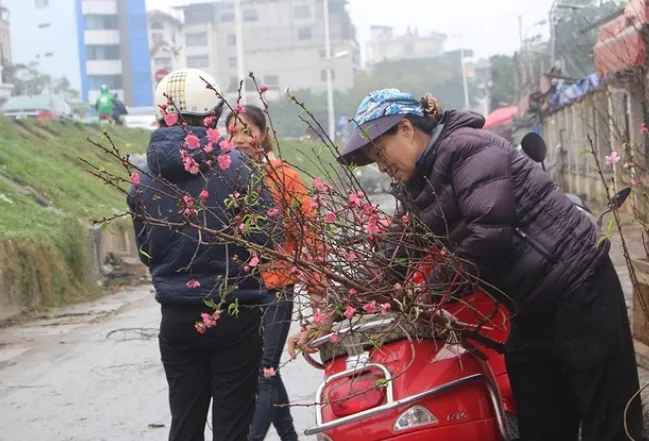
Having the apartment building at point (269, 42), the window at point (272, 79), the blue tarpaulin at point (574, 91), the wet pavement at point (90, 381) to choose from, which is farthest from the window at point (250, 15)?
the wet pavement at point (90, 381)

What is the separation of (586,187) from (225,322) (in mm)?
23764

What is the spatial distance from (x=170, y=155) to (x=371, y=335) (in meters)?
1.10

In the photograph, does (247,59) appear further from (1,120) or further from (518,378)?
(518,378)

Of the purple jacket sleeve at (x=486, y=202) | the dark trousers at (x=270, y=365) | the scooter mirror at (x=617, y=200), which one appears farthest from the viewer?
the dark trousers at (x=270, y=365)

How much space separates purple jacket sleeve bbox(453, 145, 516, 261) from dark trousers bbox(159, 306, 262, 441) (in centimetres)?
115

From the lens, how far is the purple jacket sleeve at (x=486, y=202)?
345 cm

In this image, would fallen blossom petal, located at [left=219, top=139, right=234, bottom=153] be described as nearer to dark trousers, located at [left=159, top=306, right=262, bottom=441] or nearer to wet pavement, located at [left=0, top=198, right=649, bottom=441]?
dark trousers, located at [left=159, top=306, right=262, bottom=441]

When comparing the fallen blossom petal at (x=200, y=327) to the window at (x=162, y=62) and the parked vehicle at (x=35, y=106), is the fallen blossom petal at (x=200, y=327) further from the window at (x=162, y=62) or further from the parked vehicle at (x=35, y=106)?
the window at (x=162, y=62)

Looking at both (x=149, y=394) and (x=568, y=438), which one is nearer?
(x=568, y=438)

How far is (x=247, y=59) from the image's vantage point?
10700 centimetres

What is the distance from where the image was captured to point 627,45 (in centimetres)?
1013

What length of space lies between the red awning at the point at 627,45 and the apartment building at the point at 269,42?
89871 mm

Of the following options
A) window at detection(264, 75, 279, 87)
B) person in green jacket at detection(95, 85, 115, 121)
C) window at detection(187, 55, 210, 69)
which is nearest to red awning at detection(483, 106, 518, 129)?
person in green jacket at detection(95, 85, 115, 121)

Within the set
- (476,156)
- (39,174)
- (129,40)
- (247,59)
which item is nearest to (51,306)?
(39,174)
